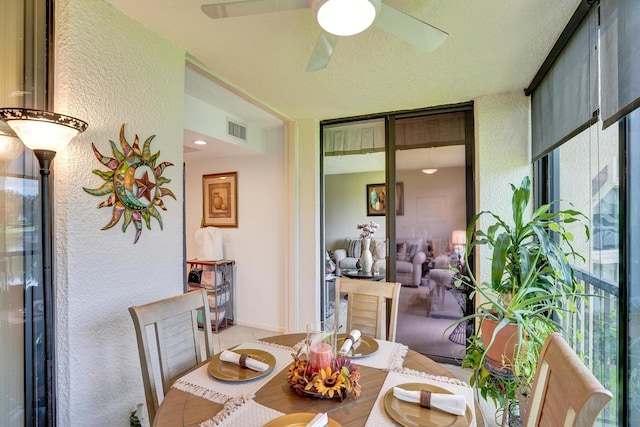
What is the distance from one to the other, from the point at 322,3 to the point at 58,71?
4.06ft

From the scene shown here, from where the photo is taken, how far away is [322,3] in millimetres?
1145

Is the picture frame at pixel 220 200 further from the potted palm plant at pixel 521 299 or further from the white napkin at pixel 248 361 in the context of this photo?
the potted palm plant at pixel 521 299

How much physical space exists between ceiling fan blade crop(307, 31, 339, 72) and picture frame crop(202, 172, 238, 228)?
8.53 ft

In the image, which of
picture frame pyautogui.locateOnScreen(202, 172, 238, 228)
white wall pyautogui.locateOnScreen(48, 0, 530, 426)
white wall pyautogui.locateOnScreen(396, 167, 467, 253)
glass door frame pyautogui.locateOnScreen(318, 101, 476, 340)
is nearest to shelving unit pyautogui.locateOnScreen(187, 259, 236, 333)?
picture frame pyautogui.locateOnScreen(202, 172, 238, 228)

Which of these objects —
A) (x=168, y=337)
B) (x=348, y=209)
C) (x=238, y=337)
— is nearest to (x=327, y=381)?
(x=168, y=337)

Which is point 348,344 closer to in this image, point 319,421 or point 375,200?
point 319,421

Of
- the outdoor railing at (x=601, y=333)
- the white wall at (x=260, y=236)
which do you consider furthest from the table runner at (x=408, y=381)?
the white wall at (x=260, y=236)

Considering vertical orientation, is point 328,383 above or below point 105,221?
below

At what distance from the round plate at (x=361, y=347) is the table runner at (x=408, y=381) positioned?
0.19 m

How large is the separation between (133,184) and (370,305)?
155cm

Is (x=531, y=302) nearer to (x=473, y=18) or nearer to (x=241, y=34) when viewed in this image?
(x=473, y=18)

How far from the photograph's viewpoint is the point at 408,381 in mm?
1188

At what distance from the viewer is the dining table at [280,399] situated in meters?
0.96

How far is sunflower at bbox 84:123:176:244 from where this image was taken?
156cm
